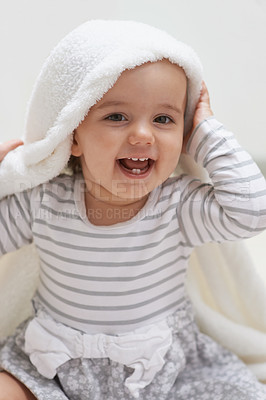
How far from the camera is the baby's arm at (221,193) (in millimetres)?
938

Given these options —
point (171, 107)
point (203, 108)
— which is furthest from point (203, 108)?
point (171, 107)

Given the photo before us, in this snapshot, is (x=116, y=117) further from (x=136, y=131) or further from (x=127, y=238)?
(x=127, y=238)

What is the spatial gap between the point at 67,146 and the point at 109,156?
0.32ft

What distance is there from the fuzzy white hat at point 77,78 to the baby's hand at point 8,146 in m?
0.05

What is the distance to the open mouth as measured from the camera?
3.04 feet

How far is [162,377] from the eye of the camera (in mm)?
1012

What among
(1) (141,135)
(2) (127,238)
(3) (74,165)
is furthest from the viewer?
(3) (74,165)

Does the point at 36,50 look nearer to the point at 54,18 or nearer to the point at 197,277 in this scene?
the point at 54,18

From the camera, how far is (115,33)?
89 centimetres

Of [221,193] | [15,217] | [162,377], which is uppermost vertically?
[221,193]

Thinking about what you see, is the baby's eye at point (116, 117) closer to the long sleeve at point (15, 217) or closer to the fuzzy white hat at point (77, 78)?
the fuzzy white hat at point (77, 78)

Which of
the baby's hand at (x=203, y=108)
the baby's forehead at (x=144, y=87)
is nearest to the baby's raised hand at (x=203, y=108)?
the baby's hand at (x=203, y=108)

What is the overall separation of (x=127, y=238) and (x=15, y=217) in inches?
8.8

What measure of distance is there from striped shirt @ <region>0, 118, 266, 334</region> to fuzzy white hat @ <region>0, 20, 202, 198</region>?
7 centimetres
